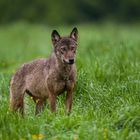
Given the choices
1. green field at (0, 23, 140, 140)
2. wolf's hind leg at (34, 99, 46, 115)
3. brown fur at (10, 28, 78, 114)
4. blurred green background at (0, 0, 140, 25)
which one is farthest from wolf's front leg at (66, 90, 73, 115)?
blurred green background at (0, 0, 140, 25)

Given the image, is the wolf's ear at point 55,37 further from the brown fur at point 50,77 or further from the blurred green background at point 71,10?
the blurred green background at point 71,10

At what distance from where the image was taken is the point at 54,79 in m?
10.2

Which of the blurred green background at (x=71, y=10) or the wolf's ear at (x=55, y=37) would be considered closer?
the wolf's ear at (x=55, y=37)

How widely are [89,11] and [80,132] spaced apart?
123 feet

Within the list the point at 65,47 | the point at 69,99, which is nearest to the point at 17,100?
the point at 69,99

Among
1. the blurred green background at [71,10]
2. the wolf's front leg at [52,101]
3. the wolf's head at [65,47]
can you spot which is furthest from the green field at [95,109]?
the blurred green background at [71,10]

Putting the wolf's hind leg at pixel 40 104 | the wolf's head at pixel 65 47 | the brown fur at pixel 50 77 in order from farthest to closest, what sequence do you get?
the wolf's hind leg at pixel 40 104 < the brown fur at pixel 50 77 < the wolf's head at pixel 65 47

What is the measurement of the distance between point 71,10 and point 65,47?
1408 inches

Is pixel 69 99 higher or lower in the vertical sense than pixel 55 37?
lower

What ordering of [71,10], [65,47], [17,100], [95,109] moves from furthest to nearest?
[71,10] < [17,100] < [95,109] < [65,47]

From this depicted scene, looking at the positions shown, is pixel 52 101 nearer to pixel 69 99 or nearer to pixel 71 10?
pixel 69 99

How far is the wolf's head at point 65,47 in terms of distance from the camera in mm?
9914

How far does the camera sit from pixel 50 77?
1030cm

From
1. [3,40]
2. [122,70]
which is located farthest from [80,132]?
[3,40]
